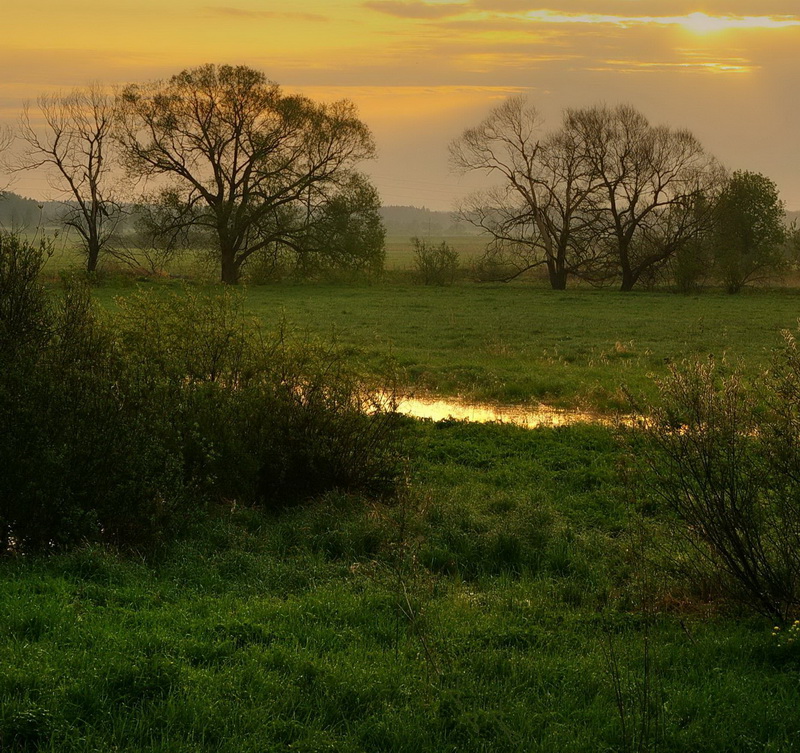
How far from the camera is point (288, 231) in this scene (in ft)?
180

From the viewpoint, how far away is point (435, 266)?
56.2m

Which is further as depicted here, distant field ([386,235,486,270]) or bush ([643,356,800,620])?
distant field ([386,235,486,270])

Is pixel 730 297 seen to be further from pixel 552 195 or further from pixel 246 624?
pixel 246 624

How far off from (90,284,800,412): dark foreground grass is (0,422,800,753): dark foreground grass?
259cm

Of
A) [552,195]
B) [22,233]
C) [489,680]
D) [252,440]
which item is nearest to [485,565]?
[489,680]

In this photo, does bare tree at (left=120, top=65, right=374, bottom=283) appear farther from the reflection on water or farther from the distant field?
the reflection on water

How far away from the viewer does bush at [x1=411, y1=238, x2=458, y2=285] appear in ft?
184

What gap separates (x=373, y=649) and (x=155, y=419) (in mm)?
4027

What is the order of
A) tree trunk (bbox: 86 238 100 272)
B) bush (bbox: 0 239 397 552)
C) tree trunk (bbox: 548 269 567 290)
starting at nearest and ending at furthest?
bush (bbox: 0 239 397 552) → tree trunk (bbox: 86 238 100 272) → tree trunk (bbox: 548 269 567 290)

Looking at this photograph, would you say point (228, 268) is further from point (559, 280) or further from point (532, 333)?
point (532, 333)

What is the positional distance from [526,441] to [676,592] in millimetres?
6488

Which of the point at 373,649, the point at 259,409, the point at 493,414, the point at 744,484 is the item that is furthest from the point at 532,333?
the point at 373,649

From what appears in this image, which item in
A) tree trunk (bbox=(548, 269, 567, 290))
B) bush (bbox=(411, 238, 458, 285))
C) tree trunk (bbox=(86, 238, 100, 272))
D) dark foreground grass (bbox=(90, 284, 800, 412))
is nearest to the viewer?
dark foreground grass (bbox=(90, 284, 800, 412))

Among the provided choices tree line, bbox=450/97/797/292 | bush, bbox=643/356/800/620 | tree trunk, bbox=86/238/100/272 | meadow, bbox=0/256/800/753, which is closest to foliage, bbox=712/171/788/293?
tree line, bbox=450/97/797/292
